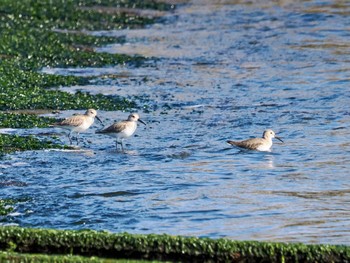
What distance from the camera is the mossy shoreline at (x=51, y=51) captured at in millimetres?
21584

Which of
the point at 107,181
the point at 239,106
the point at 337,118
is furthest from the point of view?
the point at 239,106

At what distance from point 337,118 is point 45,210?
8995mm

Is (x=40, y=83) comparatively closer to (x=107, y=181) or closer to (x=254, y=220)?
(x=107, y=181)

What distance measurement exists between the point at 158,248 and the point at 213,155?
7.51 m

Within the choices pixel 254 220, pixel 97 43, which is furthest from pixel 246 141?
pixel 97 43

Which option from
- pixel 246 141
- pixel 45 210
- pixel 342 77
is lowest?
pixel 45 210

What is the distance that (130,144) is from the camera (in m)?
19.5

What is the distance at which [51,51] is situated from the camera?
91.1ft

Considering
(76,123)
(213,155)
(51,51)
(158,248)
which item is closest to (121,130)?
(76,123)

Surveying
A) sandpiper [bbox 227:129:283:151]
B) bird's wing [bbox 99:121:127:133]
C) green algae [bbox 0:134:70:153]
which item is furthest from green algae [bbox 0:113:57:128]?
sandpiper [bbox 227:129:283:151]

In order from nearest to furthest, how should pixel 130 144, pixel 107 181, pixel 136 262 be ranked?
1. pixel 136 262
2. pixel 107 181
3. pixel 130 144

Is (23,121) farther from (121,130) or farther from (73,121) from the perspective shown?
(121,130)

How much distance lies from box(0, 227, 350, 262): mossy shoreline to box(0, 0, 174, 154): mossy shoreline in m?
6.63

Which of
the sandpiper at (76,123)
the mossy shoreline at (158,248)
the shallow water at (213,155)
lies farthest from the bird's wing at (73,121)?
the mossy shoreline at (158,248)
